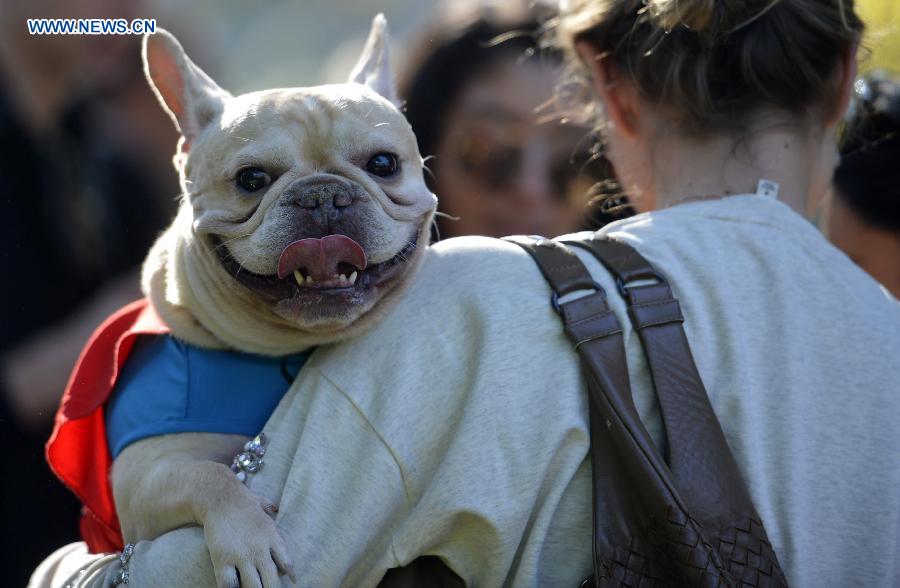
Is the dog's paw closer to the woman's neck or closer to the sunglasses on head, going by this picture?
the woman's neck

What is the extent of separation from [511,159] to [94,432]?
6.00ft

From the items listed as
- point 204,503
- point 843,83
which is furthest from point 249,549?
point 843,83

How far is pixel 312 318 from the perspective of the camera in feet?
5.97

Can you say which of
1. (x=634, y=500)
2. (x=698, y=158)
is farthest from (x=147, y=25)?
(x=634, y=500)

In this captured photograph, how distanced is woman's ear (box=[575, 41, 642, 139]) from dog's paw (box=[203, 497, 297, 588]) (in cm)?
121

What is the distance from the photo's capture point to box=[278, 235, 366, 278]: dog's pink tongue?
1.84 meters

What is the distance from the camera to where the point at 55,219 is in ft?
10.6

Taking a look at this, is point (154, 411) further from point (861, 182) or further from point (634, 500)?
point (861, 182)

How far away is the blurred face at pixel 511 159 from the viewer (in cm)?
341

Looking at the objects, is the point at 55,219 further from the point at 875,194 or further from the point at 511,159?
the point at 875,194

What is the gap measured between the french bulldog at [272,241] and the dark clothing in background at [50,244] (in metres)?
1.14

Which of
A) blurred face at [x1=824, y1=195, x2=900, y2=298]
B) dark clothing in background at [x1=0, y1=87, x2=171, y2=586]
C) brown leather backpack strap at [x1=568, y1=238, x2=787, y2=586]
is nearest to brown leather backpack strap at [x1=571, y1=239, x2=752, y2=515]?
brown leather backpack strap at [x1=568, y1=238, x2=787, y2=586]

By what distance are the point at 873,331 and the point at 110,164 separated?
2752 millimetres

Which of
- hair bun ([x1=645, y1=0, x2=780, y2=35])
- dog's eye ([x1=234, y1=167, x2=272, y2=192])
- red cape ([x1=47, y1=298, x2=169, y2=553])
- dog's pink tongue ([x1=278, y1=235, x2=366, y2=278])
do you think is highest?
hair bun ([x1=645, y1=0, x2=780, y2=35])
